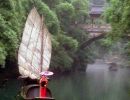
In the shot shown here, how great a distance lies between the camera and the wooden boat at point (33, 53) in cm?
1712

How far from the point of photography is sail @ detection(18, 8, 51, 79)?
60.8 ft

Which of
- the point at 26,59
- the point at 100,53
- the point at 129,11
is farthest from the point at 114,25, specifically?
the point at 100,53

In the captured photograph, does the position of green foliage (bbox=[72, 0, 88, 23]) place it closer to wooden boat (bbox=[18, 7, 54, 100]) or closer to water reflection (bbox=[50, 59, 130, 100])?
water reflection (bbox=[50, 59, 130, 100])

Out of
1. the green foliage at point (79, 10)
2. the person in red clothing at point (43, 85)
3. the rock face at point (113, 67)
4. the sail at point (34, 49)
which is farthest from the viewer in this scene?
the rock face at point (113, 67)

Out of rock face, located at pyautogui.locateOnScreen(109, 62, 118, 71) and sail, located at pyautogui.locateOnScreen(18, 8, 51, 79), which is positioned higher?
sail, located at pyautogui.locateOnScreen(18, 8, 51, 79)

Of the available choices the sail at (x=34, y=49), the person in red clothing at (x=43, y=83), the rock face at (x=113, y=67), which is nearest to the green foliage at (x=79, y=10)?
the rock face at (x=113, y=67)

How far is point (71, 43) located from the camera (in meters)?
44.3

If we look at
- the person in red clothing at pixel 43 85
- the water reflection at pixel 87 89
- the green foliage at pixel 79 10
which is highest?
the green foliage at pixel 79 10

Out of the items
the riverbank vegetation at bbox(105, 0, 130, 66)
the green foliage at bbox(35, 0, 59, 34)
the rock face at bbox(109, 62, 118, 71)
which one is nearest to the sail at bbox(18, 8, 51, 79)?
the riverbank vegetation at bbox(105, 0, 130, 66)

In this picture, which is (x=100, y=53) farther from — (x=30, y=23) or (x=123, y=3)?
(x=30, y=23)

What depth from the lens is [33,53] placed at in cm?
2016

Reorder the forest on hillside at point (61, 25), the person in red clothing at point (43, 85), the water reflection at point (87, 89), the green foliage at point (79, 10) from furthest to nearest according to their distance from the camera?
the green foliage at point (79, 10), the forest on hillside at point (61, 25), the water reflection at point (87, 89), the person in red clothing at point (43, 85)

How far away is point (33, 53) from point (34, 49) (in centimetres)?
36

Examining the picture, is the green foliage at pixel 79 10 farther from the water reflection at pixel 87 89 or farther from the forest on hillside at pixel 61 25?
the water reflection at pixel 87 89
